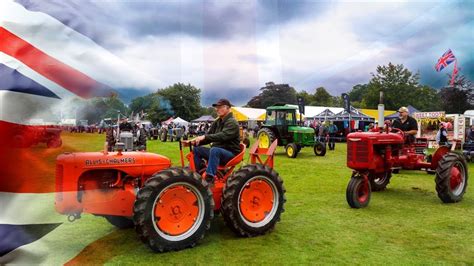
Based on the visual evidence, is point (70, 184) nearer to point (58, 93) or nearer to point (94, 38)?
point (58, 93)

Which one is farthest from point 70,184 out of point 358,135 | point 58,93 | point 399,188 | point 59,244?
point 399,188

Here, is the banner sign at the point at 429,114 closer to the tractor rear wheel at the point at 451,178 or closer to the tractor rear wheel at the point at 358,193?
the tractor rear wheel at the point at 451,178

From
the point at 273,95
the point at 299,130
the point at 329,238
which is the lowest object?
the point at 329,238

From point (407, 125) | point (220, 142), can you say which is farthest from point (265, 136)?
point (220, 142)

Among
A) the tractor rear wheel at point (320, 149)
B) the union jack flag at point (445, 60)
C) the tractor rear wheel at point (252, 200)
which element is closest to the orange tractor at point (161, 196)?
the tractor rear wheel at point (252, 200)

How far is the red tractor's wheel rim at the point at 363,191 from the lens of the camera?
668cm

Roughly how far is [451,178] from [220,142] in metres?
4.71

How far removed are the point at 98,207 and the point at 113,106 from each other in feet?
7.66

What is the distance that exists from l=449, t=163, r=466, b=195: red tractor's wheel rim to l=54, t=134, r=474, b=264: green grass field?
0.27m

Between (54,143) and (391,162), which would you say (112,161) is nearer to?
(54,143)

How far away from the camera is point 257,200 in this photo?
502cm

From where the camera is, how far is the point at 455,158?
7.14 metres

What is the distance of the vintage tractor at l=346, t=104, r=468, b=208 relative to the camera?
A: 6754mm

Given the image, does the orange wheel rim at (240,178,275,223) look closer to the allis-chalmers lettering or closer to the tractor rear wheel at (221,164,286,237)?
the tractor rear wheel at (221,164,286,237)
